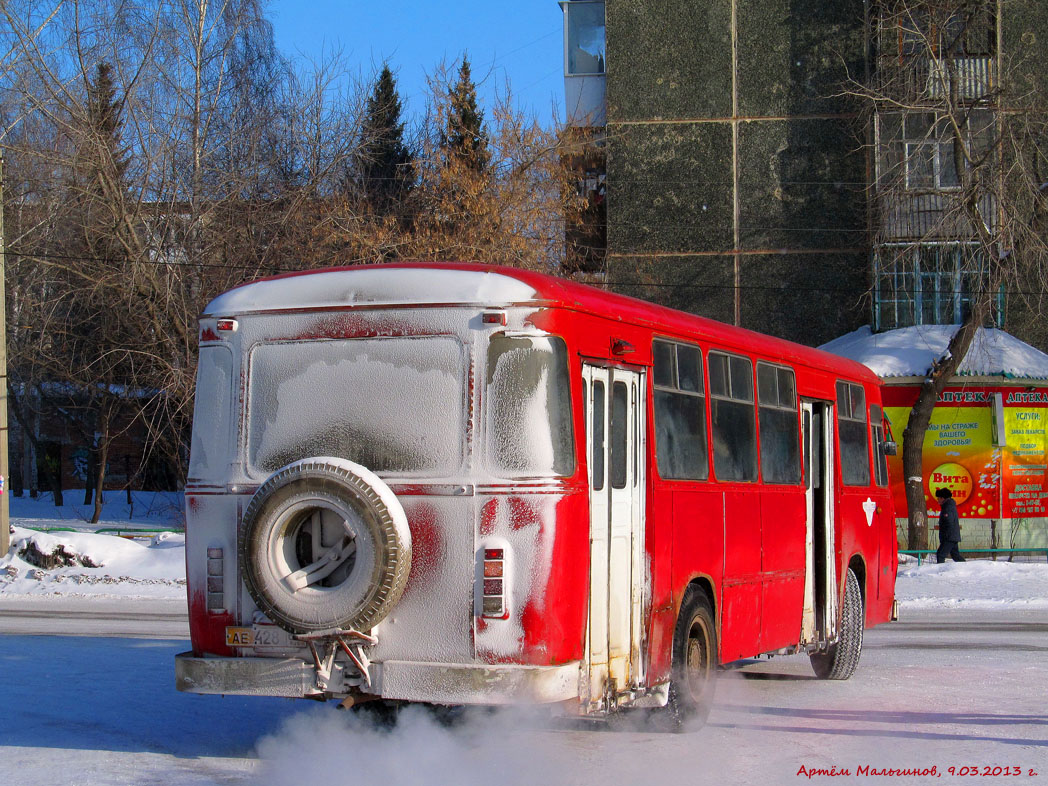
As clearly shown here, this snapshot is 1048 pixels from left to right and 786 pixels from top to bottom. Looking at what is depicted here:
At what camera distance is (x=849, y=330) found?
3378cm

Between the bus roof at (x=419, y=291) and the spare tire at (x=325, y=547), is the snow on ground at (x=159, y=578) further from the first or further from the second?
the spare tire at (x=325, y=547)

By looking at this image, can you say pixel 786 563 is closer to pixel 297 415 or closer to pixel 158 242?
pixel 297 415

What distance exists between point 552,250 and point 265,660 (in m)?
27.9

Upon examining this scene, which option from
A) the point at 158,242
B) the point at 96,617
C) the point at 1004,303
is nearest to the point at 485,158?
the point at 158,242

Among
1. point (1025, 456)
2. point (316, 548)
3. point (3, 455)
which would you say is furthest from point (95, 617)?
point (1025, 456)

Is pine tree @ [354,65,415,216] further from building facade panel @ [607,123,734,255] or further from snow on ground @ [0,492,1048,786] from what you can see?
snow on ground @ [0,492,1048,786]

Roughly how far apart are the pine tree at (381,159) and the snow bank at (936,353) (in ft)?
38.7

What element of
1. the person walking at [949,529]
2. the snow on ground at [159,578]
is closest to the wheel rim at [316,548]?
the snow on ground at [159,578]

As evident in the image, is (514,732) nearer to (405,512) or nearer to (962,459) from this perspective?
(405,512)

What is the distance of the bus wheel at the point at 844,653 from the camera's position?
11906mm

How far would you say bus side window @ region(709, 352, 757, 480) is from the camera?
956 cm

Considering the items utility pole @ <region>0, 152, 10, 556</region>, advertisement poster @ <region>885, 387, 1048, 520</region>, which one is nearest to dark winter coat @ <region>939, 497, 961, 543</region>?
advertisement poster @ <region>885, 387, 1048, 520</region>

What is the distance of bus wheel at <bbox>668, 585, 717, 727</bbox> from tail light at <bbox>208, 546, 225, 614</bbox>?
296cm

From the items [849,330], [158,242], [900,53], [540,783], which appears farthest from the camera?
[849,330]
